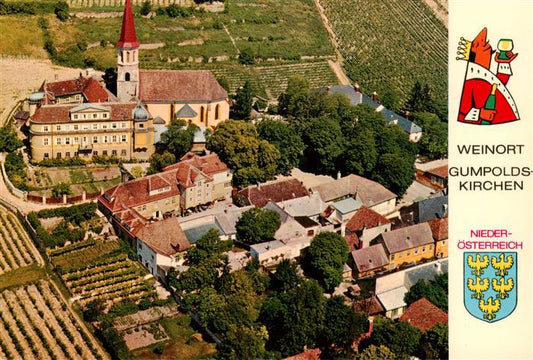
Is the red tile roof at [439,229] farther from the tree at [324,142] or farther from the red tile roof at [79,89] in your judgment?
the red tile roof at [79,89]

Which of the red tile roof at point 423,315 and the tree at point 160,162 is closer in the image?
the red tile roof at point 423,315

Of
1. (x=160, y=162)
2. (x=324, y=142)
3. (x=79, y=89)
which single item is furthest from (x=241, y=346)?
(x=79, y=89)

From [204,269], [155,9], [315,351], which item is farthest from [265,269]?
[155,9]

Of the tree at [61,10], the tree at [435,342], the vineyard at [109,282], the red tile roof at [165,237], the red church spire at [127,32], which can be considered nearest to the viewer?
the tree at [435,342]

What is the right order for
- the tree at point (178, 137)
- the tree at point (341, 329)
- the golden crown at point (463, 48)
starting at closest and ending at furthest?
1. the golden crown at point (463, 48)
2. the tree at point (341, 329)
3. the tree at point (178, 137)

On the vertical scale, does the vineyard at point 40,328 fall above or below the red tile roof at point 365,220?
below

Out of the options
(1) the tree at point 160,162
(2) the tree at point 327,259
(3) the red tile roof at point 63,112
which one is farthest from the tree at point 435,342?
(3) the red tile roof at point 63,112

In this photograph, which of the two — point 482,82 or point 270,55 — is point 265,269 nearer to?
point 482,82

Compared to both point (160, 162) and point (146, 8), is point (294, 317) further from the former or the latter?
point (146, 8)
